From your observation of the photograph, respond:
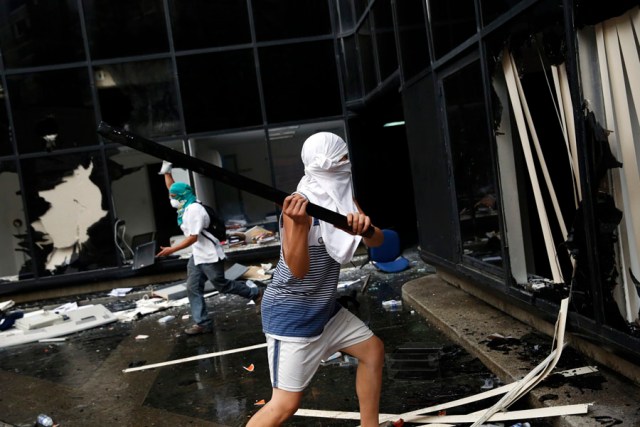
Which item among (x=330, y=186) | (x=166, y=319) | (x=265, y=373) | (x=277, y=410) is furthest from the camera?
(x=166, y=319)

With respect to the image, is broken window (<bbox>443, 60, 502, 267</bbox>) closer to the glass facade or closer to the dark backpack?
the dark backpack

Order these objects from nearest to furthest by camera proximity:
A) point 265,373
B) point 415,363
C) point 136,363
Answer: point 415,363, point 265,373, point 136,363

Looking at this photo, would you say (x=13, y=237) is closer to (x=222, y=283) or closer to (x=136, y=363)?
(x=222, y=283)

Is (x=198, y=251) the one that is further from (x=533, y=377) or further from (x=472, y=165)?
(x=533, y=377)

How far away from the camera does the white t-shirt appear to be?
7.57m

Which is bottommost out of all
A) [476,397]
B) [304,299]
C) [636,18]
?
[476,397]

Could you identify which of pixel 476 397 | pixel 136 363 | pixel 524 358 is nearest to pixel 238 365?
pixel 136 363

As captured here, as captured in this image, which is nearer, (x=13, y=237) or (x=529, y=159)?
(x=529, y=159)

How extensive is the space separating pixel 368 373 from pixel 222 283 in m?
4.61

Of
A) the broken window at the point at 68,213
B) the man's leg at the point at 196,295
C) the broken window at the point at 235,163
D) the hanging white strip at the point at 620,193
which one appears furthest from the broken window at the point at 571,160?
the broken window at the point at 68,213

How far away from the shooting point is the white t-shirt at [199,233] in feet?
24.8

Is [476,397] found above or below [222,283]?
below

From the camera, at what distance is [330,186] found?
3465mm

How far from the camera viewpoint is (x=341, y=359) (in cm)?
594
